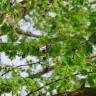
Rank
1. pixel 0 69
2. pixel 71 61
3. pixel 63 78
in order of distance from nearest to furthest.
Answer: pixel 71 61, pixel 63 78, pixel 0 69

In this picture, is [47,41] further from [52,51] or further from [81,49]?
[81,49]

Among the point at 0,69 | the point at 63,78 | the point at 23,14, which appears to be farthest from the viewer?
the point at 23,14

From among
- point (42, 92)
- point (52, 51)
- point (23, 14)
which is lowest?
point (42, 92)

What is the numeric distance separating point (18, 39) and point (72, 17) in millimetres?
1854

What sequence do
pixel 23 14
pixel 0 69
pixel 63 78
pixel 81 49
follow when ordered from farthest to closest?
pixel 23 14
pixel 0 69
pixel 63 78
pixel 81 49

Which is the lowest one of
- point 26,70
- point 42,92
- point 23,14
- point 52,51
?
point 42,92

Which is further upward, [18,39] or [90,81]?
[18,39]

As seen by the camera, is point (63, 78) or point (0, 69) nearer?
point (63, 78)

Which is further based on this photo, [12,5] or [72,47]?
[12,5]

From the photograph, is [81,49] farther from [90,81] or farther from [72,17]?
[72,17]

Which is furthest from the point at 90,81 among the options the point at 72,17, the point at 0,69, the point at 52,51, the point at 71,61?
the point at 72,17

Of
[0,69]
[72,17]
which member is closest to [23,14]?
[72,17]

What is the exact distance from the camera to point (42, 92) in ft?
16.0

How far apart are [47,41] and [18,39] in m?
0.75
